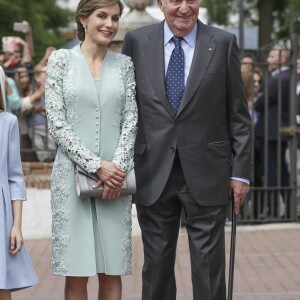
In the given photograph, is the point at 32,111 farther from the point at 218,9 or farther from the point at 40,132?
the point at 218,9

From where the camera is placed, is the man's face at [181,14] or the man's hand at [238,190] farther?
the man's hand at [238,190]

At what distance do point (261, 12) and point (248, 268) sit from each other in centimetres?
1708

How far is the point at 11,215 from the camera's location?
230 inches

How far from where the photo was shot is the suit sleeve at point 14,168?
5.86m

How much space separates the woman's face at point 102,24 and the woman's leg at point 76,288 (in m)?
1.24

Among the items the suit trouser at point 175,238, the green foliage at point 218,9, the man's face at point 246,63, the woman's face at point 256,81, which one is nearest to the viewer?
the suit trouser at point 175,238

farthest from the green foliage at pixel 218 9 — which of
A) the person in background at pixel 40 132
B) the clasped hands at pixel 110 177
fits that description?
the clasped hands at pixel 110 177

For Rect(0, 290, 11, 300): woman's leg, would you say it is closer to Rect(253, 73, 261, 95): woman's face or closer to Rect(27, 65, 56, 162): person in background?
Rect(27, 65, 56, 162): person in background

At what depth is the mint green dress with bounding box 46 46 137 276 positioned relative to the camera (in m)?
5.94

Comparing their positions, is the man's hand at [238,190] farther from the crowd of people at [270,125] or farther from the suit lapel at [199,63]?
the crowd of people at [270,125]

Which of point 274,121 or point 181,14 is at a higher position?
point 181,14

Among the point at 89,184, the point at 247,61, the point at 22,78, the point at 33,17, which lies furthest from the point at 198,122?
the point at 33,17

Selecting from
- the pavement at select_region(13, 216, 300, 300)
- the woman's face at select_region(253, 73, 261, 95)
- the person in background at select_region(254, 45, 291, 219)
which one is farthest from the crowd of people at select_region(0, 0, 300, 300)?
the woman's face at select_region(253, 73, 261, 95)

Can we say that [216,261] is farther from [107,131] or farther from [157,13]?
[157,13]
